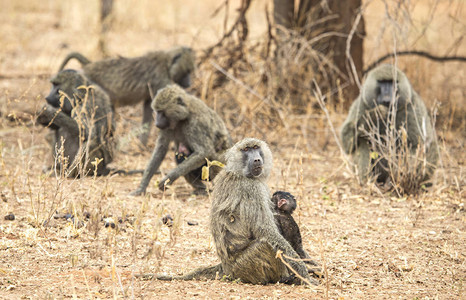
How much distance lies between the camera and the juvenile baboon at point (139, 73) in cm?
806

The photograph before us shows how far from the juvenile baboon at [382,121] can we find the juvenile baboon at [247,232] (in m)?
2.57

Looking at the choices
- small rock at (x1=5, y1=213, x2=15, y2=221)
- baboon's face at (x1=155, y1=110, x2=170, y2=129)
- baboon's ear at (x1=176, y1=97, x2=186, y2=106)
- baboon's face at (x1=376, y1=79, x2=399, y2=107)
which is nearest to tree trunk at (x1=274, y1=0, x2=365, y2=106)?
baboon's face at (x1=376, y1=79, x2=399, y2=107)

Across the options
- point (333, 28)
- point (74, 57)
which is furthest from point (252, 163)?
point (333, 28)

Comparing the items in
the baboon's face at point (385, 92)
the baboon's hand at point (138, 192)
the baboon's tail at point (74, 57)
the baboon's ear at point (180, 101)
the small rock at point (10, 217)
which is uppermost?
the baboon's tail at point (74, 57)

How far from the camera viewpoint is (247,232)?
151 inches

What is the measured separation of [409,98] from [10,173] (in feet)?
13.2

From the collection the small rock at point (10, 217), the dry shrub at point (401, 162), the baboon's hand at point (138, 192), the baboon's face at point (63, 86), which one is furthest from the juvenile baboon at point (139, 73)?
the small rock at point (10, 217)

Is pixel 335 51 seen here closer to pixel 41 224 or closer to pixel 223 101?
pixel 223 101

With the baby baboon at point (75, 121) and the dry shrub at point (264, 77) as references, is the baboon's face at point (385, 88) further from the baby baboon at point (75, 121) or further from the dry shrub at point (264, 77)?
the baby baboon at point (75, 121)

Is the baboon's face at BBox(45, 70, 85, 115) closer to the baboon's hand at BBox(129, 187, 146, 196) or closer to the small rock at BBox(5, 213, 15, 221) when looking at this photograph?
the baboon's hand at BBox(129, 187, 146, 196)

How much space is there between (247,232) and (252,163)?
43cm

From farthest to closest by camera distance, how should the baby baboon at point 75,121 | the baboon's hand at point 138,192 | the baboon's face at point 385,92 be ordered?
the baby baboon at point 75,121, the baboon's face at point 385,92, the baboon's hand at point 138,192

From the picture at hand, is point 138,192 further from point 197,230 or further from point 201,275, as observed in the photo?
point 201,275

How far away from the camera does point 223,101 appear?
337 inches
